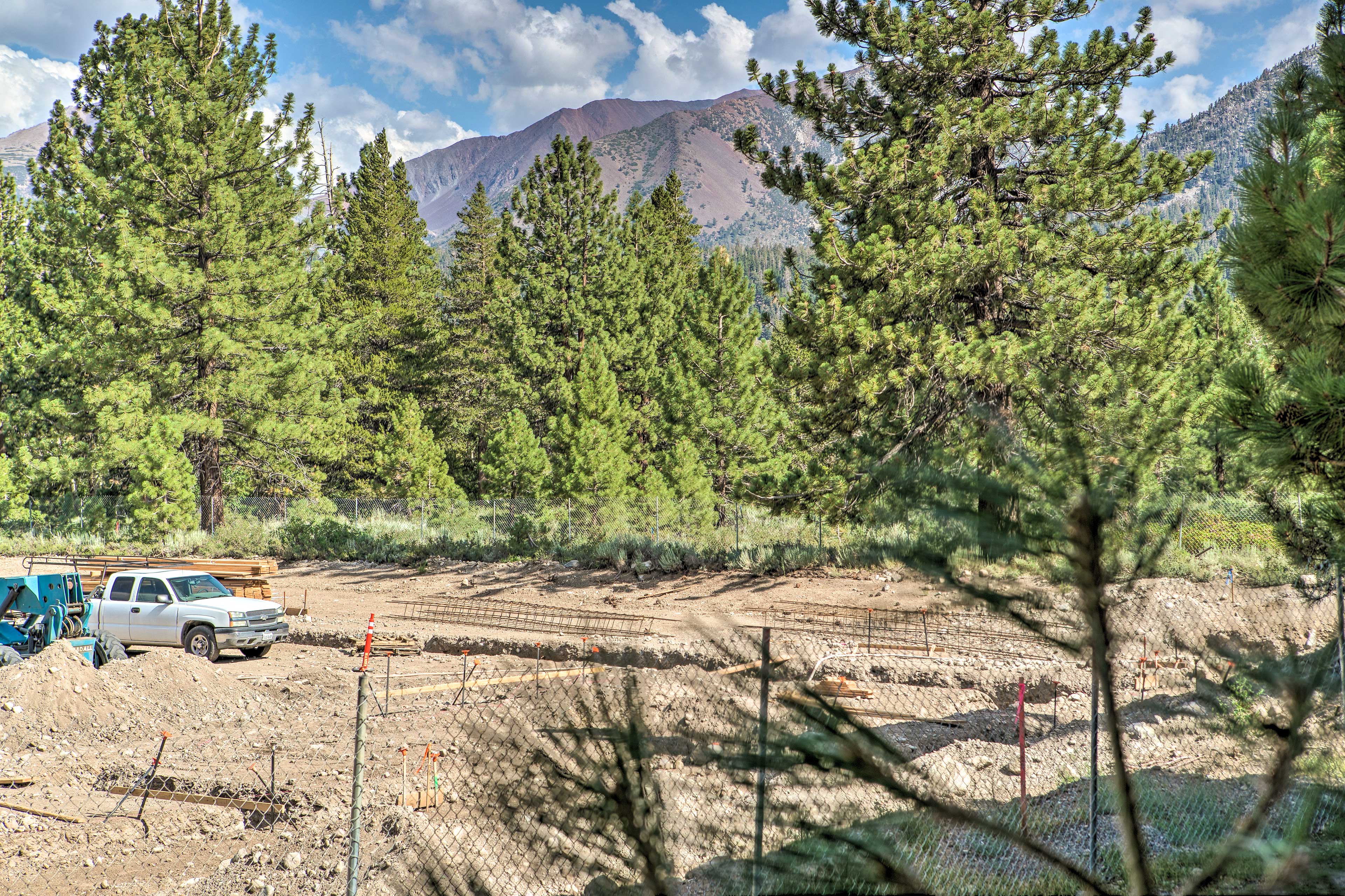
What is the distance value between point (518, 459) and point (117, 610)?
649 inches

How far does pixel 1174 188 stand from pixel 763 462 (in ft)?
45.7

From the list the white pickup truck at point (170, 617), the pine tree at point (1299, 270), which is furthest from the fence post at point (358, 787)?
the white pickup truck at point (170, 617)

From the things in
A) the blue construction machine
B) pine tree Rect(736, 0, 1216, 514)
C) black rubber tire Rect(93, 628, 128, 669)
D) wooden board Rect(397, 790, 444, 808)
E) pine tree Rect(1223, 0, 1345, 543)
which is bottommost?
wooden board Rect(397, 790, 444, 808)

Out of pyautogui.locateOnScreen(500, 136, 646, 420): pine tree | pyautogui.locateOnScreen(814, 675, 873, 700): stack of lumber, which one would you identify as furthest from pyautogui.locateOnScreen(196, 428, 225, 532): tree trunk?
pyautogui.locateOnScreen(814, 675, 873, 700): stack of lumber

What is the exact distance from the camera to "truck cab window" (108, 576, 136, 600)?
1516 centimetres

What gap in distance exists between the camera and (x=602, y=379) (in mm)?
30031

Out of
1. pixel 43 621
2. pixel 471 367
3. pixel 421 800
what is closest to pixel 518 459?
pixel 471 367

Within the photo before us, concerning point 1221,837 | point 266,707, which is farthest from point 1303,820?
point 266,707

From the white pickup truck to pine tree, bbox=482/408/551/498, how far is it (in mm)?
15113

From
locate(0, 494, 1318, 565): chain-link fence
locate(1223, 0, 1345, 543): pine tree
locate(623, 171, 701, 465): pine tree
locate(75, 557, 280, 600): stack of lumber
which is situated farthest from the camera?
locate(623, 171, 701, 465): pine tree

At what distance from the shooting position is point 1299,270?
3875 millimetres

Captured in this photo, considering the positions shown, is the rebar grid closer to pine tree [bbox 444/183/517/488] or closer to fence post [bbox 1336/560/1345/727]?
fence post [bbox 1336/560/1345/727]

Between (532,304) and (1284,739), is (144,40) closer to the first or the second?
(532,304)

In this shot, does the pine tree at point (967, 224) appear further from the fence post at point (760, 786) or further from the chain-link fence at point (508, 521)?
the fence post at point (760, 786)
